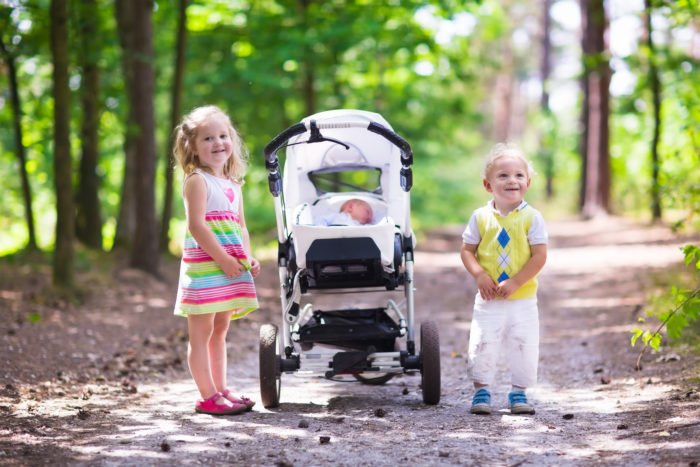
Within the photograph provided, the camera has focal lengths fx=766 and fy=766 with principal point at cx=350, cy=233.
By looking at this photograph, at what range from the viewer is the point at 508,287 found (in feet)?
16.0

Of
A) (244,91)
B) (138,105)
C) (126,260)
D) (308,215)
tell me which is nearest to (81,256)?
(126,260)

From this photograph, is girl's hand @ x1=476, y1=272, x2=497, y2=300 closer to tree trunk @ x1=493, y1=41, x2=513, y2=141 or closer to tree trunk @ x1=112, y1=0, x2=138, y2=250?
tree trunk @ x1=112, y1=0, x2=138, y2=250

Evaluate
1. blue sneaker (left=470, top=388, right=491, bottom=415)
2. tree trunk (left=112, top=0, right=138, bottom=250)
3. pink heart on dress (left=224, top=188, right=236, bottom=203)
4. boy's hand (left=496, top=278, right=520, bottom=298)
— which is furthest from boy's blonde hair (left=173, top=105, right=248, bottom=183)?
tree trunk (left=112, top=0, right=138, bottom=250)

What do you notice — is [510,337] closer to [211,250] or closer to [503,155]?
[503,155]

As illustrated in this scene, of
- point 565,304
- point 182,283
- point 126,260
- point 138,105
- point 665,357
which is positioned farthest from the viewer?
point 126,260

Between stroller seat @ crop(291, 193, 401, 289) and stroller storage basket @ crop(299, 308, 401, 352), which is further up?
stroller seat @ crop(291, 193, 401, 289)

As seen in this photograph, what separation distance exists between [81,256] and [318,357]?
26.0 ft

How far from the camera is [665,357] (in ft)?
20.6

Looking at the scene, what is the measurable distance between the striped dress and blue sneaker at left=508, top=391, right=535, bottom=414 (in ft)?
5.93

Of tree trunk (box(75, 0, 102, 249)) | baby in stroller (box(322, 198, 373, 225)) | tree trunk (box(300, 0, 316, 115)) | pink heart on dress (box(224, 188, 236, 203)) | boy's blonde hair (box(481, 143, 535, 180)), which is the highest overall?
tree trunk (box(300, 0, 316, 115))

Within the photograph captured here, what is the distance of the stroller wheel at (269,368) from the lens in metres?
5.07

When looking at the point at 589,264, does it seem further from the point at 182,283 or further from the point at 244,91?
the point at 182,283

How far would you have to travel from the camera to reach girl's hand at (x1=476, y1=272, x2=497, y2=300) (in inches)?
194

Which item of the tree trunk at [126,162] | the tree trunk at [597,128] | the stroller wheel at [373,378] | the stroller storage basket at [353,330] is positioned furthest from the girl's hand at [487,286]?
the tree trunk at [597,128]
